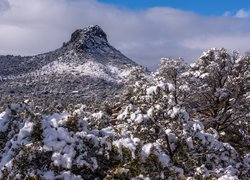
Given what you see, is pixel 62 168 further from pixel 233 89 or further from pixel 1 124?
pixel 233 89

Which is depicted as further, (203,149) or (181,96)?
(181,96)

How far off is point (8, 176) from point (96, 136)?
3.42 meters

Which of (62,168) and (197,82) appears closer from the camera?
(62,168)

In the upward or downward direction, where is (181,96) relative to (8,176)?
upward

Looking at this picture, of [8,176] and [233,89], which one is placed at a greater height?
[233,89]

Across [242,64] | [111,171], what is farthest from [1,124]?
[242,64]

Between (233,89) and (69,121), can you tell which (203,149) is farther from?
(233,89)

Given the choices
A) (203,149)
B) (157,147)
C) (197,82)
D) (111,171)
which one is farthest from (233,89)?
(111,171)

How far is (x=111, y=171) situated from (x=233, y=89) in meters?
20.4

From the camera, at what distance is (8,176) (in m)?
15.5

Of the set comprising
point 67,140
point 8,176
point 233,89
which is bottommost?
point 8,176

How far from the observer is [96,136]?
56.0 feet

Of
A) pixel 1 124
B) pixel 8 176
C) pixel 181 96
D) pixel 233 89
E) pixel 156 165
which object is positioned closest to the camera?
pixel 8 176

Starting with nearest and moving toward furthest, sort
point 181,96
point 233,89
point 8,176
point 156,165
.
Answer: point 8,176
point 156,165
point 181,96
point 233,89
